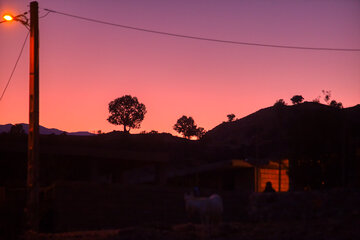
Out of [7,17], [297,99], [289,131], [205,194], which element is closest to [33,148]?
[7,17]

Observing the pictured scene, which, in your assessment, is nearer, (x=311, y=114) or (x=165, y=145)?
(x=311, y=114)

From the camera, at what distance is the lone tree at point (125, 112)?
7156 cm

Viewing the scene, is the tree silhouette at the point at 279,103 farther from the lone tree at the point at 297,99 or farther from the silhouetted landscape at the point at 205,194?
the silhouetted landscape at the point at 205,194

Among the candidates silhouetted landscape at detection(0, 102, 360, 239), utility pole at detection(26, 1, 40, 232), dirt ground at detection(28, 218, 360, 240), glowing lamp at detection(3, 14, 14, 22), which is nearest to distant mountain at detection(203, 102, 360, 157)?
silhouetted landscape at detection(0, 102, 360, 239)

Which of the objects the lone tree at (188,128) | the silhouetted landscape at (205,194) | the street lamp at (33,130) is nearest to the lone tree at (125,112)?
the lone tree at (188,128)

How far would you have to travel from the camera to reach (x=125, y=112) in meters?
71.9

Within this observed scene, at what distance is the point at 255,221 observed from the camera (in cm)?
2030

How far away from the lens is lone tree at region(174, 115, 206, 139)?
82250mm

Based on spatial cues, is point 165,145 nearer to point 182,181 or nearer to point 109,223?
point 182,181

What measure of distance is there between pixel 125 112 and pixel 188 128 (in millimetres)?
13992

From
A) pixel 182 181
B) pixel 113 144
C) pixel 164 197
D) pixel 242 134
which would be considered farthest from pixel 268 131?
pixel 164 197

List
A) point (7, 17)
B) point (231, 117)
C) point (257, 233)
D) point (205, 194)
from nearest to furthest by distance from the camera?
point (257, 233) → point (7, 17) → point (205, 194) → point (231, 117)

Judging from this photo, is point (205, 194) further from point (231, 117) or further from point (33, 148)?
point (231, 117)

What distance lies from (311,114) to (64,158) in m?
15.2
